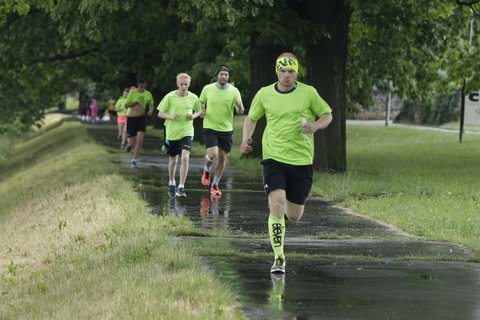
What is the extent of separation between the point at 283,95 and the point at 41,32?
26595mm

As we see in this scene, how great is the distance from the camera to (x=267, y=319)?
729 cm

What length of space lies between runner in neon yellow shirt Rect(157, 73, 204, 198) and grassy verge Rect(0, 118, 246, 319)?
0.84 m

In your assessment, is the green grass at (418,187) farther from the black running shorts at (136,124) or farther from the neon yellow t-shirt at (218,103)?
the black running shorts at (136,124)

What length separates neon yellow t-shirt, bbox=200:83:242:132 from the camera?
16.7 metres

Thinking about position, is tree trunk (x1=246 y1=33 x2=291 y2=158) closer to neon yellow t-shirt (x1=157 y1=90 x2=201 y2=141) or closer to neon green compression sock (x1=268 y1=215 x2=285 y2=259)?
neon yellow t-shirt (x1=157 y1=90 x2=201 y2=141)

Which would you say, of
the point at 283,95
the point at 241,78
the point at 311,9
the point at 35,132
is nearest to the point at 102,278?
the point at 283,95

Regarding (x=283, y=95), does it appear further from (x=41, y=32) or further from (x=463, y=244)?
(x=41, y=32)

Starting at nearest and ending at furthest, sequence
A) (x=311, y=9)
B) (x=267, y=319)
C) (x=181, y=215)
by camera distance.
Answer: (x=267, y=319)
(x=181, y=215)
(x=311, y=9)

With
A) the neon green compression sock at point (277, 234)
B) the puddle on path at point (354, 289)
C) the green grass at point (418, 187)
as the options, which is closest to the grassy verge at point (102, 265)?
the puddle on path at point (354, 289)

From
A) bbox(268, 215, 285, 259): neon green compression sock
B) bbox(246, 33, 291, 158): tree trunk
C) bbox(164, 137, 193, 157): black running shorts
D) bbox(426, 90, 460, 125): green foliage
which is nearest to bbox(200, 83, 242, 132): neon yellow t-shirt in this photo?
bbox(164, 137, 193, 157): black running shorts

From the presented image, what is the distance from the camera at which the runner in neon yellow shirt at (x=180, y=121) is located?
16516mm

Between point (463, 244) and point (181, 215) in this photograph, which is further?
point (181, 215)

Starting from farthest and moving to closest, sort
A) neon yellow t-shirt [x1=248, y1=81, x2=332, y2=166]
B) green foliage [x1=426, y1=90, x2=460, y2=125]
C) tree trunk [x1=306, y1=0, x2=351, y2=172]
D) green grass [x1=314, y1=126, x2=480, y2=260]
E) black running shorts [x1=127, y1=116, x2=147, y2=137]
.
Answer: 1. green foliage [x1=426, y1=90, x2=460, y2=125]
2. black running shorts [x1=127, y1=116, x2=147, y2=137]
3. tree trunk [x1=306, y1=0, x2=351, y2=172]
4. green grass [x1=314, y1=126, x2=480, y2=260]
5. neon yellow t-shirt [x1=248, y1=81, x2=332, y2=166]

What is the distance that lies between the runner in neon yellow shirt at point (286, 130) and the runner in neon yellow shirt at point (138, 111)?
497 inches
